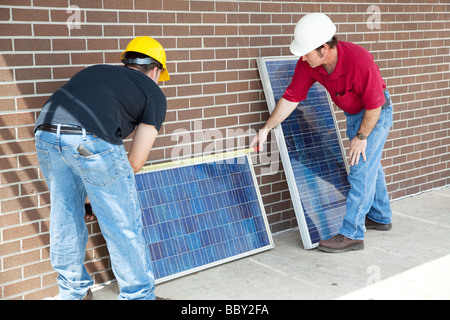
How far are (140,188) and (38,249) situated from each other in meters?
0.84

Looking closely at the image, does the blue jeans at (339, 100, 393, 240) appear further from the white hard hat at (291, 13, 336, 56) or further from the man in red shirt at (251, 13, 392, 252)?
the white hard hat at (291, 13, 336, 56)

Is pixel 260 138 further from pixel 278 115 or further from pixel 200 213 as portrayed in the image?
pixel 200 213

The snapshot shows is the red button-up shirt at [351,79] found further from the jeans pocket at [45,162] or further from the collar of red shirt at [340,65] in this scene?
the jeans pocket at [45,162]

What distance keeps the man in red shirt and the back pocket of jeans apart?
1.86 m

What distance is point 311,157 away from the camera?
197 inches

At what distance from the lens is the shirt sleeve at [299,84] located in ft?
15.0

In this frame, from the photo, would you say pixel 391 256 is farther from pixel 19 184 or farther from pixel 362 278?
pixel 19 184

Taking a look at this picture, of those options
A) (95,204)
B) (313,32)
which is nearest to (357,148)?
(313,32)

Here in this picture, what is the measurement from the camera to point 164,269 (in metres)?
4.06

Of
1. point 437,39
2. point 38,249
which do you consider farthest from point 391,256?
point 437,39

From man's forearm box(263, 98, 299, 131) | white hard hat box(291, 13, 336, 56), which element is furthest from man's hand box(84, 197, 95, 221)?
white hard hat box(291, 13, 336, 56)

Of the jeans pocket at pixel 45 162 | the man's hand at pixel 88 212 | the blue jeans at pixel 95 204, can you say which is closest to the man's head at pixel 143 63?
the blue jeans at pixel 95 204

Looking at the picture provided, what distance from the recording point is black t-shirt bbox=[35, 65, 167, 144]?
2.92 meters

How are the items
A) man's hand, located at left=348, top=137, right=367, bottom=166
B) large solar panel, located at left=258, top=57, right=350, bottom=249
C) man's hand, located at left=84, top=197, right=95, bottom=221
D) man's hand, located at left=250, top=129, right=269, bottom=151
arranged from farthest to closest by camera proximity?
1. large solar panel, located at left=258, top=57, right=350, bottom=249
2. man's hand, located at left=250, top=129, right=269, bottom=151
3. man's hand, located at left=348, top=137, right=367, bottom=166
4. man's hand, located at left=84, top=197, right=95, bottom=221
